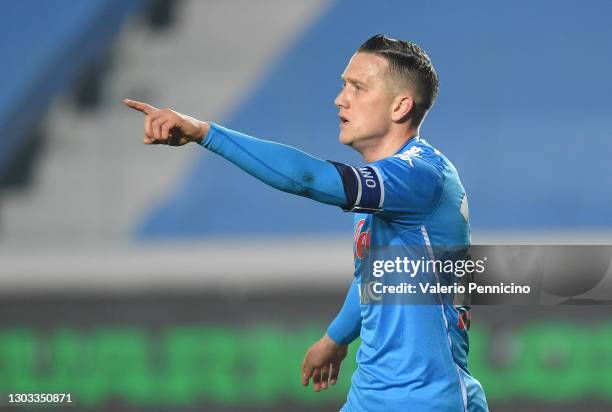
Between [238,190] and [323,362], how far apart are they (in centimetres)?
349

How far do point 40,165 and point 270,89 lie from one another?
1.86 metres

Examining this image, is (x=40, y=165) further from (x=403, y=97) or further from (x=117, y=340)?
(x=403, y=97)

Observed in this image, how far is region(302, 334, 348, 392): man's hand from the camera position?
2908 mm

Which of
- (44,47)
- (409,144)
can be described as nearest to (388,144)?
(409,144)

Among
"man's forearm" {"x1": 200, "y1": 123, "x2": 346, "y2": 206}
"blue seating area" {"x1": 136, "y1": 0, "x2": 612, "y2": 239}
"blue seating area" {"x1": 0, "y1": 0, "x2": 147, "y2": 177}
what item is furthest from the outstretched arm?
"blue seating area" {"x1": 0, "y1": 0, "x2": 147, "y2": 177}

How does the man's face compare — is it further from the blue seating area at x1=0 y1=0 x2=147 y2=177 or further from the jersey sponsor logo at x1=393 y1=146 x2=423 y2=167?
the blue seating area at x1=0 y1=0 x2=147 y2=177

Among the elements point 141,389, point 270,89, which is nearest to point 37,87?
point 270,89

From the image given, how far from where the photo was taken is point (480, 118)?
6223 mm

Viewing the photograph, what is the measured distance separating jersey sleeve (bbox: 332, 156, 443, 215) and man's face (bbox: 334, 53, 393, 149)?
0.74ft

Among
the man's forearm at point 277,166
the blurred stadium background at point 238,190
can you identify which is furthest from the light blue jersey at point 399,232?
the blurred stadium background at point 238,190

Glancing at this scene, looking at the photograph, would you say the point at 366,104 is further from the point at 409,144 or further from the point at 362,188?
the point at 362,188

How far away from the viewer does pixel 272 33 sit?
268 inches

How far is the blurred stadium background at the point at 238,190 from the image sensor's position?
210 inches

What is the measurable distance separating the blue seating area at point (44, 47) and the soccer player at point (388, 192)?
4690 millimetres
